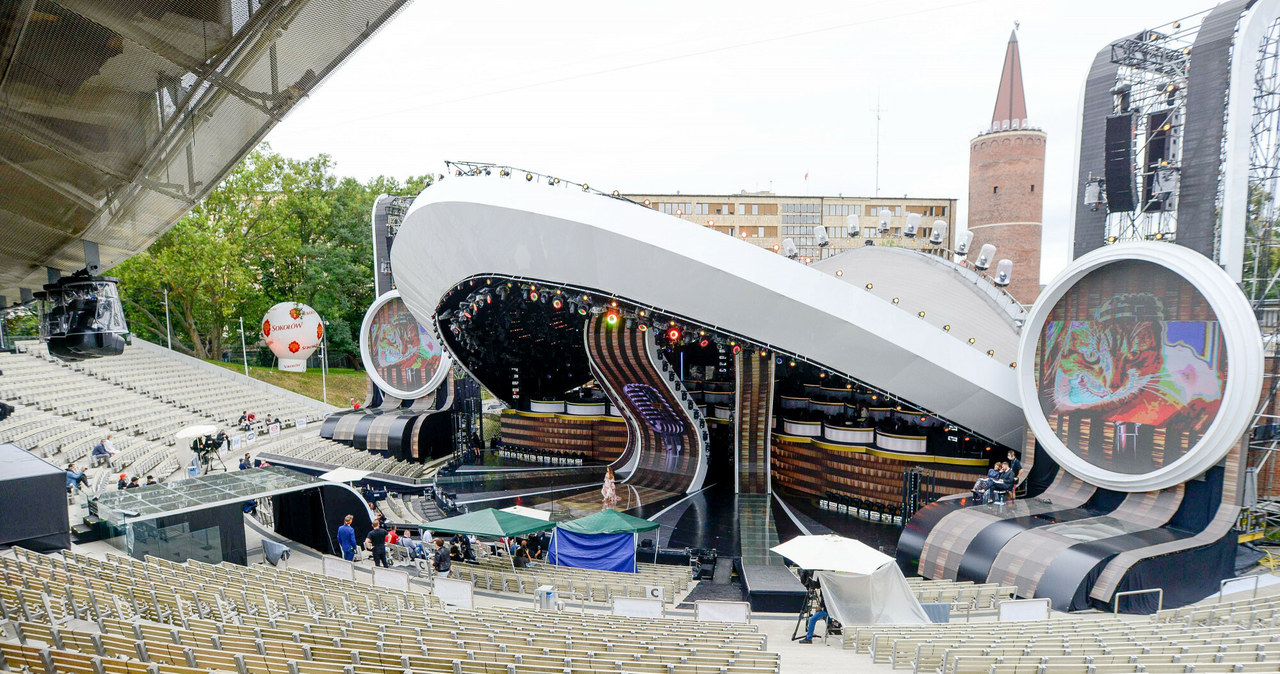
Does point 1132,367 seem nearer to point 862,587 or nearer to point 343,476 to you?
point 862,587

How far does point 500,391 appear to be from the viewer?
2717 centimetres

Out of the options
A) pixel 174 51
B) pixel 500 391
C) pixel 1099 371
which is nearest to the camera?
pixel 174 51

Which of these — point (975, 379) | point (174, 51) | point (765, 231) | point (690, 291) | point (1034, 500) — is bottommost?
point (1034, 500)

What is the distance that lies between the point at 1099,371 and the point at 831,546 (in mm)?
8589

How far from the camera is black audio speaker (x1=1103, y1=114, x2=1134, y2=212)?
48.7 feet

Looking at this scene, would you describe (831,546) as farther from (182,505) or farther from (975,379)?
(182,505)

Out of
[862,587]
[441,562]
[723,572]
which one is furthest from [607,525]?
[862,587]

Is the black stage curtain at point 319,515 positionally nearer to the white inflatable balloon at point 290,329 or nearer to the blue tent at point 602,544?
the blue tent at point 602,544

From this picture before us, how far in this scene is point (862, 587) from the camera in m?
9.71

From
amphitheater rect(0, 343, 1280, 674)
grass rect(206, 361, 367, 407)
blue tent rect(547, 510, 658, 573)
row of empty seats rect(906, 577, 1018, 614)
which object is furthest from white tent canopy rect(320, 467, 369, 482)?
grass rect(206, 361, 367, 407)

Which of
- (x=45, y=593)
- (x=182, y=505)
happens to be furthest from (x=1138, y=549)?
(x=182, y=505)

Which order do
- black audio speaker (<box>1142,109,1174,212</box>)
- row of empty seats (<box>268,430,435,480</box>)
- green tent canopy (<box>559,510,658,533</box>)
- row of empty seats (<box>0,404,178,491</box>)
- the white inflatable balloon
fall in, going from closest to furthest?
green tent canopy (<box>559,510,658,533</box>)
black audio speaker (<box>1142,109,1174,212</box>)
row of empty seats (<box>0,404,178,491</box>)
row of empty seats (<box>268,430,435,480</box>)
the white inflatable balloon

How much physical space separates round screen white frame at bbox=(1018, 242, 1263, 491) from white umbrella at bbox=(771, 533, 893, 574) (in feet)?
24.0

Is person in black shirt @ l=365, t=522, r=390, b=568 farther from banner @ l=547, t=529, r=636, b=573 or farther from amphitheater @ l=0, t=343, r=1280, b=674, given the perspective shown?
banner @ l=547, t=529, r=636, b=573
